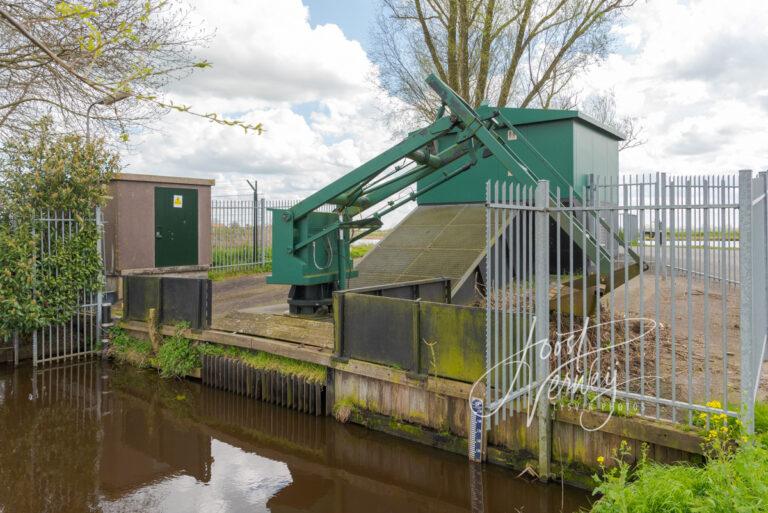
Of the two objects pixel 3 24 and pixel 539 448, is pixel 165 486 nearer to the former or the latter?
pixel 539 448

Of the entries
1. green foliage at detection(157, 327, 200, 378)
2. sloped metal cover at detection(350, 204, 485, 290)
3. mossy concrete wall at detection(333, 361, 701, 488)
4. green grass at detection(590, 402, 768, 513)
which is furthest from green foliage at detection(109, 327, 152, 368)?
green grass at detection(590, 402, 768, 513)

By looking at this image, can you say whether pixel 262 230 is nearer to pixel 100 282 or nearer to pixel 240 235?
pixel 240 235

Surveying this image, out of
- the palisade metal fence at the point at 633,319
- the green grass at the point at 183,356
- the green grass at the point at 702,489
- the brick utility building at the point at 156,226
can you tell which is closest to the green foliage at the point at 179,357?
the green grass at the point at 183,356

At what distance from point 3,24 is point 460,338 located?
793cm

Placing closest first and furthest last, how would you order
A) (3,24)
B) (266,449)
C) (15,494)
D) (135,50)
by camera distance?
(15,494), (266,449), (3,24), (135,50)

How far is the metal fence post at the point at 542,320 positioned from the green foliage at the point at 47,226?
7455mm

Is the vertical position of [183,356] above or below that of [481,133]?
below

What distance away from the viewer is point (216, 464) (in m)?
5.71

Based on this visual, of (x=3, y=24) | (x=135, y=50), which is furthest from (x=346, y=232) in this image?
(x=3, y=24)

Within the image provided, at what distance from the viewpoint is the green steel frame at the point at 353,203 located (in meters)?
7.47

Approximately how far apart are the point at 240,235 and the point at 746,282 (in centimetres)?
1333

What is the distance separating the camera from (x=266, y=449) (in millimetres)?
6113

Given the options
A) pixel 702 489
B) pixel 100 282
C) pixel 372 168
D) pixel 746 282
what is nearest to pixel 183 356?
pixel 100 282

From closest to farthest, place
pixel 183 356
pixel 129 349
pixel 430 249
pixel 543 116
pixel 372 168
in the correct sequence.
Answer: pixel 372 168 → pixel 183 356 → pixel 129 349 → pixel 430 249 → pixel 543 116
